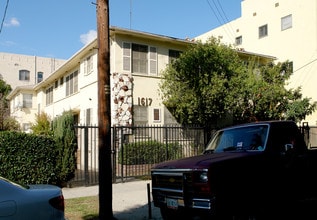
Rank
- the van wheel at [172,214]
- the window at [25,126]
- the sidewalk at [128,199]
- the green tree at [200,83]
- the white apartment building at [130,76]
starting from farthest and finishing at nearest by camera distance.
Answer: the window at [25,126]
the white apartment building at [130,76]
the green tree at [200,83]
the sidewalk at [128,199]
the van wheel at [172,214]

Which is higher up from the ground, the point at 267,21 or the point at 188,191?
the point at 267,21

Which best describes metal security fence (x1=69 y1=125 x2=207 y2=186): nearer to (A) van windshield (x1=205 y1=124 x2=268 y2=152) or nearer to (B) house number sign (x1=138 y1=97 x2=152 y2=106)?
(B) house number sign (x1=138 y1=97 x2=152 y2=106)

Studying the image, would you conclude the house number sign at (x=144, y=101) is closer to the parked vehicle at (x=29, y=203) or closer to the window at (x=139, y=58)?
the window at (x=139, y=58)

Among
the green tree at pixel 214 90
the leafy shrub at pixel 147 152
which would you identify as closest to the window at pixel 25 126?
the green tree at pixel 214 90

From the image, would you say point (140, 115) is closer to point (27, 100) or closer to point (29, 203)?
point (29, 203)

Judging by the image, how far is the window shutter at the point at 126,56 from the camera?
1844cm

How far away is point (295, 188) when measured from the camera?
6777 millimetres

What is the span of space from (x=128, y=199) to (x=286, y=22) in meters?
24.2

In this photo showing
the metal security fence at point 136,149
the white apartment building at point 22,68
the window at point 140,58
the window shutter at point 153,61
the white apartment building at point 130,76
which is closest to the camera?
the metal security fence at point 136,149

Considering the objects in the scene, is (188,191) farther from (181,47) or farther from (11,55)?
(11,55)

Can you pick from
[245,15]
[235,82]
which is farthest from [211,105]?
[245,15]

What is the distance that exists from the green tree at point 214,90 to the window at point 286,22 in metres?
10.4

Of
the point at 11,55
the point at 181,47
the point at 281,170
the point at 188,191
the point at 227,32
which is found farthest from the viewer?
the point at 11,55

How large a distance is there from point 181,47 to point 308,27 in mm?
12215
